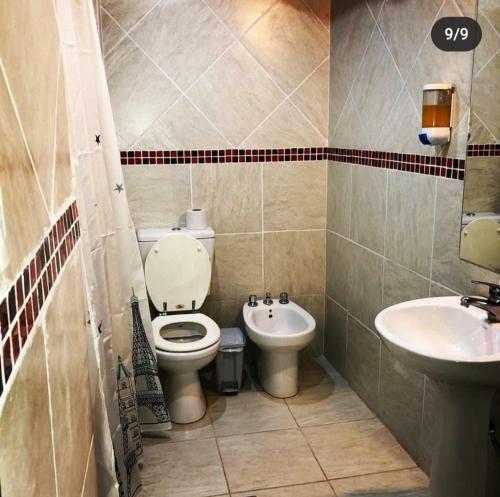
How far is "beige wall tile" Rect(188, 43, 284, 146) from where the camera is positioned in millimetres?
3170

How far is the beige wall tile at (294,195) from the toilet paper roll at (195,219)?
407 mm

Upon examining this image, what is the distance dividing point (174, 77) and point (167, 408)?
1803 millimetres

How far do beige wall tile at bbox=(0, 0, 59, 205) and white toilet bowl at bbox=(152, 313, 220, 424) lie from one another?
6.37ft

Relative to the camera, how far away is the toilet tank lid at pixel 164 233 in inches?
121

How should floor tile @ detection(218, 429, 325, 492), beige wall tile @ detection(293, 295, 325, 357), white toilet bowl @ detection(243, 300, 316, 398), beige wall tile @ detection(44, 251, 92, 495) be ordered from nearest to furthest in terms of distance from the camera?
beige wall tile @ detection(44, 251, 92, 495) < floor tile @ detection(218, 429, 325, 492) < white toilet bowl @ detection(243, 300, 316, 398) < beige wall tile @ detection(293, 295, 325, 357)

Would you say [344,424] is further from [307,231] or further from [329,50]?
[329,50]

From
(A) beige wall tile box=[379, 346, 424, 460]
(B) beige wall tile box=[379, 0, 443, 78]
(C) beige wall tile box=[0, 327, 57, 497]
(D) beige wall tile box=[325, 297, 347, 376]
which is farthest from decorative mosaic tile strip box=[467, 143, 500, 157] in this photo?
(C) beige wall tile box=[0, 327, 57, 497]

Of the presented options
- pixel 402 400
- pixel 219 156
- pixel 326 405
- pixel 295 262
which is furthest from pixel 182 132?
pixel 402 400

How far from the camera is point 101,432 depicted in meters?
1.30

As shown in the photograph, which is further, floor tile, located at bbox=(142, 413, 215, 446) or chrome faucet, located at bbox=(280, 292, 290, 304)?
chrome faucet, located at bbox=(280, 292, 290, 304)

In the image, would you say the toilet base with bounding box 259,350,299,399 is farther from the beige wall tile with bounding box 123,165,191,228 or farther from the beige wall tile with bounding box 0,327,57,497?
the beige wall tile with bounding box 0,327,57,497

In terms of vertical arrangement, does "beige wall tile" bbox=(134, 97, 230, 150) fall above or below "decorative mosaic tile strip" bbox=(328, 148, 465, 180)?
above

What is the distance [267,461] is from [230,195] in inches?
59.4

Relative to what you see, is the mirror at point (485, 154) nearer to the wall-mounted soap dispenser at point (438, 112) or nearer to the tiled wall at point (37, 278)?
the wall-mounted soap dispenser at point (438, 112)
